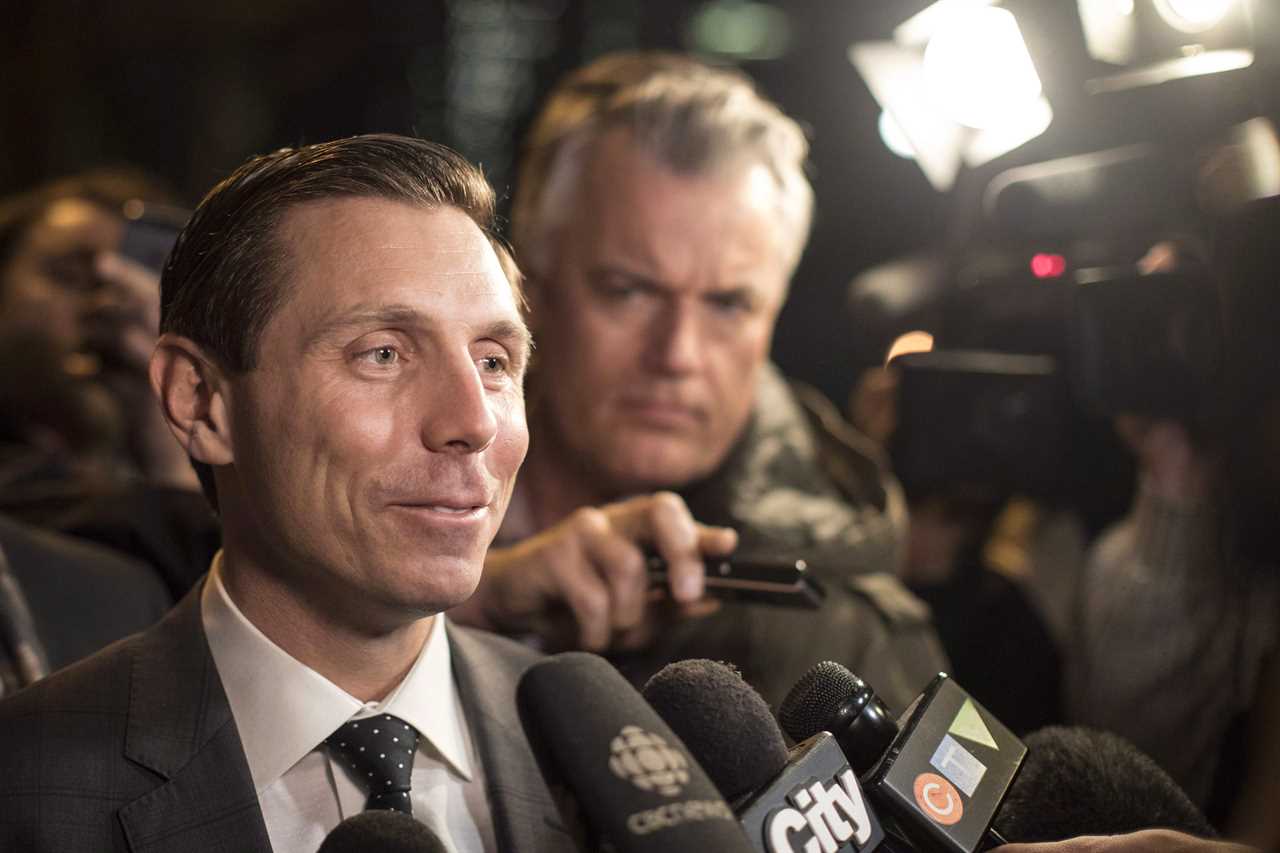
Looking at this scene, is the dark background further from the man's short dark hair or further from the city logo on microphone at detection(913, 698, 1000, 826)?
the city logo on microphone at detection(913, 698, 1000, 826)

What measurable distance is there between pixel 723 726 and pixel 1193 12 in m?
0.89

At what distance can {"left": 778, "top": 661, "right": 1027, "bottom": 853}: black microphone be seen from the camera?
0.80 metres

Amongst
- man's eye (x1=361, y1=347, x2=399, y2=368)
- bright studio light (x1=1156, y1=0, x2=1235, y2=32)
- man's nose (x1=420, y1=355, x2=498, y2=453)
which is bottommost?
man's nose (x1=420, y1=355, x2=498, y2=453)

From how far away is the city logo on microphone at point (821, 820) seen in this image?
73cm

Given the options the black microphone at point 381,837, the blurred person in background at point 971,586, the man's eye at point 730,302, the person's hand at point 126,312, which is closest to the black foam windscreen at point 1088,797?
the blurred person in background at point 971,586

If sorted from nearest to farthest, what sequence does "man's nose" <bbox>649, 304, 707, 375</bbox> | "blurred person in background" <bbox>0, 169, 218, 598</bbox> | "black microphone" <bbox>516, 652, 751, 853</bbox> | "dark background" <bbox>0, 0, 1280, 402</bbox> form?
"black microphone" <bbox>516, 652, 751, 853</bbox>
"man's nose" <bbox>649, 304, 707, 375</bbox>
"blurred person in background" <bbox>0, 169, 218, 598</bbox>
"dark background" <bbox>0, 0, 1280, 402</bbox>

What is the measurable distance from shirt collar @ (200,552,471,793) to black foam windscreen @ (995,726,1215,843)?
0.43 meters

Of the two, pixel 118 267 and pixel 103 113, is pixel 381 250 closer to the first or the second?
pixel 118 267

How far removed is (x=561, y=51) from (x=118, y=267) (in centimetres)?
152

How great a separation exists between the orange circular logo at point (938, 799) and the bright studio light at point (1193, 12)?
81 cm

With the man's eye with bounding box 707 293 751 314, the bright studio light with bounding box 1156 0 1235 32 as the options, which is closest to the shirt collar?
the man's eye with bounding box 707 293 751 314

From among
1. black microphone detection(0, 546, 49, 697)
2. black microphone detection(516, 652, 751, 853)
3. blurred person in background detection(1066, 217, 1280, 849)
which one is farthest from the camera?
black microphone detection(0, 546, 49, 697)

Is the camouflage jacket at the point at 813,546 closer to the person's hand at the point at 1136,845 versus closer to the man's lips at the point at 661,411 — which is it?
the man's lips at the point at 661,411

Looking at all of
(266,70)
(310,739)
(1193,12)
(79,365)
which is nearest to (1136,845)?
(310,739)
